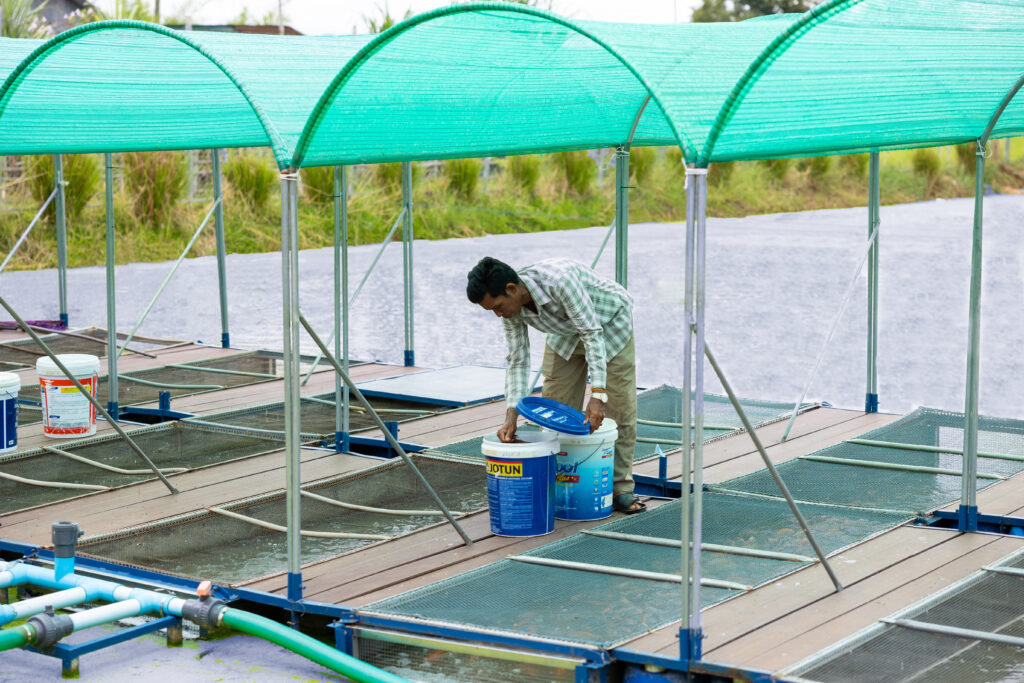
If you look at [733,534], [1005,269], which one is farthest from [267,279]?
[733,534]

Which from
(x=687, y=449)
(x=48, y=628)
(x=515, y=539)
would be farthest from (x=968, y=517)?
(x=48, y=628)

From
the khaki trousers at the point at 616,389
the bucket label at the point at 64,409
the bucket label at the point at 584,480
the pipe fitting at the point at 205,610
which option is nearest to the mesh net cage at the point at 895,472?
the khaki trousers at the point at 616,389

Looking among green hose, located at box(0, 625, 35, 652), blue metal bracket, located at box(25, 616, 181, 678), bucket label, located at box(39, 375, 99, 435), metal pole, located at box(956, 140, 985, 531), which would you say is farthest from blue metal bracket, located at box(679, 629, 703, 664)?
bucket label, located at box(39, 375, 99, 435)

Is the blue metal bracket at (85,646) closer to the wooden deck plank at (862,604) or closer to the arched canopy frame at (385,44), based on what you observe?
the arched canopy frame at (385,44)

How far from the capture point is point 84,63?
6.94 m

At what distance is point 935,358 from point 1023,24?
8680 mm

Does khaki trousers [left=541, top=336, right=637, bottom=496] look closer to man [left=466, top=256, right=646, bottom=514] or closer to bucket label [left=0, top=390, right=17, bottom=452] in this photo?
man [left=466, top=256, right=646, bottom=514]

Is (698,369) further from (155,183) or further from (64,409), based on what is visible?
(155,183)

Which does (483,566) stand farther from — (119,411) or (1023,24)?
(119,411)

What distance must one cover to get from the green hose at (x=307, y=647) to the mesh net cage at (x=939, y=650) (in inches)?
56.1

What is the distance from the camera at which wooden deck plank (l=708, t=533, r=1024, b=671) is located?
4.43 metres

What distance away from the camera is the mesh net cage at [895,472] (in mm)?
6574

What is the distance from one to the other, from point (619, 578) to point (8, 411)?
12.8 feet

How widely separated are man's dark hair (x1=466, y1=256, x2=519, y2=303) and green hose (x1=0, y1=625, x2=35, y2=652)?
211 centimetres
